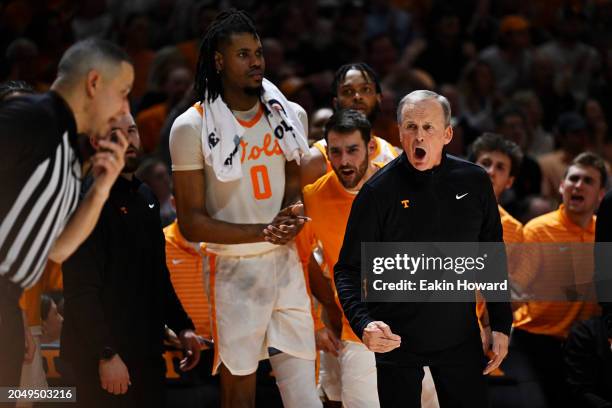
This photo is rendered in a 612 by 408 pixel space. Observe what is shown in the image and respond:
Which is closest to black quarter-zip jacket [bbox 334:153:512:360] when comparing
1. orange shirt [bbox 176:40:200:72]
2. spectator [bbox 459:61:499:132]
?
spectator [bbox 459:61:499:132]

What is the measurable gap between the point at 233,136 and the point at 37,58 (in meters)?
4.99

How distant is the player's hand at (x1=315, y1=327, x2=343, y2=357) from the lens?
220 inches

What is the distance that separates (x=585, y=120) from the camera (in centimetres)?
962

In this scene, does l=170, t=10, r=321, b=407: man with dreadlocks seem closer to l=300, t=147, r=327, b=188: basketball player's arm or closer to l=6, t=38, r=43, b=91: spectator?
l=300, t=147, r=327, b=188: basketball player's arm

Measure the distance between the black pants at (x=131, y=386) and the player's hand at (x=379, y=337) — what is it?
116cm

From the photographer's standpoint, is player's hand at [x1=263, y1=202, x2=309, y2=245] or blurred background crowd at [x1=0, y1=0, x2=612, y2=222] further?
blurred background crowd at [x1=0, y1=0, x2=612, y2=222]

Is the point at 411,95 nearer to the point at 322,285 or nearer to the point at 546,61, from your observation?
the point at 322,285

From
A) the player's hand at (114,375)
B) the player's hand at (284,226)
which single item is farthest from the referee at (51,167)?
the player's hand at (284,226)

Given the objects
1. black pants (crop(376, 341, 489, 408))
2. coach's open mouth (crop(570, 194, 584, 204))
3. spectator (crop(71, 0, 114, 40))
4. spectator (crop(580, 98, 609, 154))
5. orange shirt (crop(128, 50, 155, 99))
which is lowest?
black pants (crop(376, 341, 489, 408))

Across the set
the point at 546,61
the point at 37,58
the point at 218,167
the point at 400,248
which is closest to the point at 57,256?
the point at 218,167

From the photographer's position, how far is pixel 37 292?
5.84 metres

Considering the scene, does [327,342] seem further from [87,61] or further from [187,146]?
[87,61]

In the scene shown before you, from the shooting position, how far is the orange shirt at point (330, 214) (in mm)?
5492

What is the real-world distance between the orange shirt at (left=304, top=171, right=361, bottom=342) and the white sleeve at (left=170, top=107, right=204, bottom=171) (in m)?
0.70
